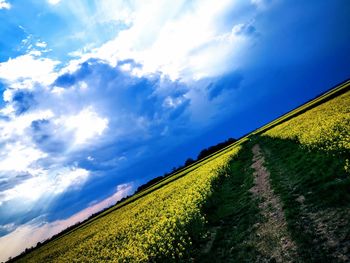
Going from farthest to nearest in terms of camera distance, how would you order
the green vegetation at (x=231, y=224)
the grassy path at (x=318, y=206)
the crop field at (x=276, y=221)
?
1. the green vegetation at (x=231, y=224)
2. the crop field at (x=276, y=221)
3. the grassy path at (x=318, y=206)

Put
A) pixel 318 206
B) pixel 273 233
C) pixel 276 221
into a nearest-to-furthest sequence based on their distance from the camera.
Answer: pixel 273 233, pixel 318 206, pixel 276 221

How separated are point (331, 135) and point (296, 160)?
159 inches

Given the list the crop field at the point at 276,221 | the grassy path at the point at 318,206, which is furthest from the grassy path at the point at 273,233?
the grassy path at the point at 318,206

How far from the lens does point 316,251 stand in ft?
27.4

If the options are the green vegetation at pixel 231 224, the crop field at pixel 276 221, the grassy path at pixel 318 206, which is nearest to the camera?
the grassy path at pixel 318 206

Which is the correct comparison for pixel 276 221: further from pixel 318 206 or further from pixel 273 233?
pixel 318 206

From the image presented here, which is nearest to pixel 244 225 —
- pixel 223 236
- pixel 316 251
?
pixel 223 236

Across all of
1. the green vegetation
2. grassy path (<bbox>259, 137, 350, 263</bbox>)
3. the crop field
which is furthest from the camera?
the green vegetation

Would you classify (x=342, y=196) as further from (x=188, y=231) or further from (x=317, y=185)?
(x=188, y=231)

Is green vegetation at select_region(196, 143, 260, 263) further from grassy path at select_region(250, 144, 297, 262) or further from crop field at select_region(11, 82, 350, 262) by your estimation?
grassy path at select_region(250, 144, 297, 262)

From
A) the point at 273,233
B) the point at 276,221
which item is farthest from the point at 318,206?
the point at 273,233

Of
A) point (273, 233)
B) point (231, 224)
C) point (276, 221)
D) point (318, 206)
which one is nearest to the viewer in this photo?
point (273, 233)

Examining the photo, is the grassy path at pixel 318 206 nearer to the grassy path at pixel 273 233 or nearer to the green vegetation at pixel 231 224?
the grassy path at pixel 273 233

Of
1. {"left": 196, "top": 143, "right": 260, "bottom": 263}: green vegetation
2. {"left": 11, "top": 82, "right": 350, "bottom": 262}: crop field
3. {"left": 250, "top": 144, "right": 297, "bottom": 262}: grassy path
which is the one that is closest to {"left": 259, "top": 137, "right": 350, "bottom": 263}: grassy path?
{"left": 11, "top": 82, "right": 350, "bottom": 262}: crop field
